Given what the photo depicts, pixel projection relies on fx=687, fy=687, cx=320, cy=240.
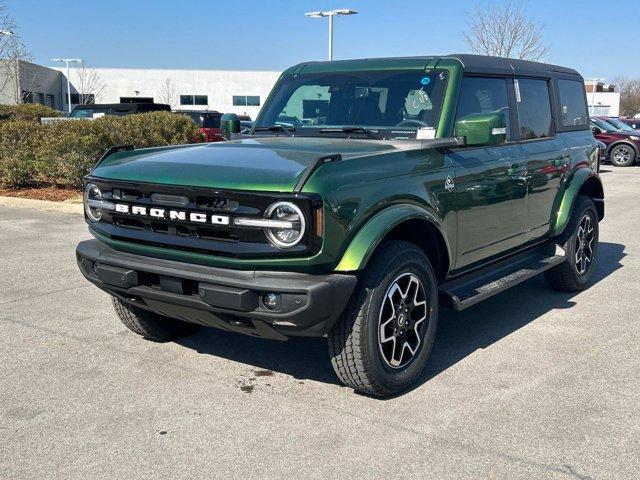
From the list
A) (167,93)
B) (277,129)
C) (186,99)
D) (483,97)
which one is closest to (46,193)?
(277,129)

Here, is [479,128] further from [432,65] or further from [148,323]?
[148,323]

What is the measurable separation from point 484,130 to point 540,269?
5.33ft

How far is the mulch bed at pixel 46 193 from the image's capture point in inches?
483

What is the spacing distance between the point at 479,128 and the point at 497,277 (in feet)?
4.14

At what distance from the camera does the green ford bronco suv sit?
3469 millimetres

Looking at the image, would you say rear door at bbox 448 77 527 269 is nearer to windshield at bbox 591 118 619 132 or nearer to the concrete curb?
the concrete curb

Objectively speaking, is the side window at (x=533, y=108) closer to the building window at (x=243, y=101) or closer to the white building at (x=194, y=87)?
the white building at (x=194, y=87)

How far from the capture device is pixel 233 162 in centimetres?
385

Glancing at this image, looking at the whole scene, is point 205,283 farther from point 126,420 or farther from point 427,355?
point 427,355

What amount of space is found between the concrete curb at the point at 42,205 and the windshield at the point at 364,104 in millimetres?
6765

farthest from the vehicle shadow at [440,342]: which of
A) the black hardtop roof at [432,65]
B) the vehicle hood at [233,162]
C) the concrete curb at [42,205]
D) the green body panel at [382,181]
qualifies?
the concrete curb at [42,205]

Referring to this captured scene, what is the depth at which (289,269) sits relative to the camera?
3.50 m

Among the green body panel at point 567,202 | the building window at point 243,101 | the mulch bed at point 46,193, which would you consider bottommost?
the mulch bed at point 46,193

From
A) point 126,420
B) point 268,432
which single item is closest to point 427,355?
point 268,432
